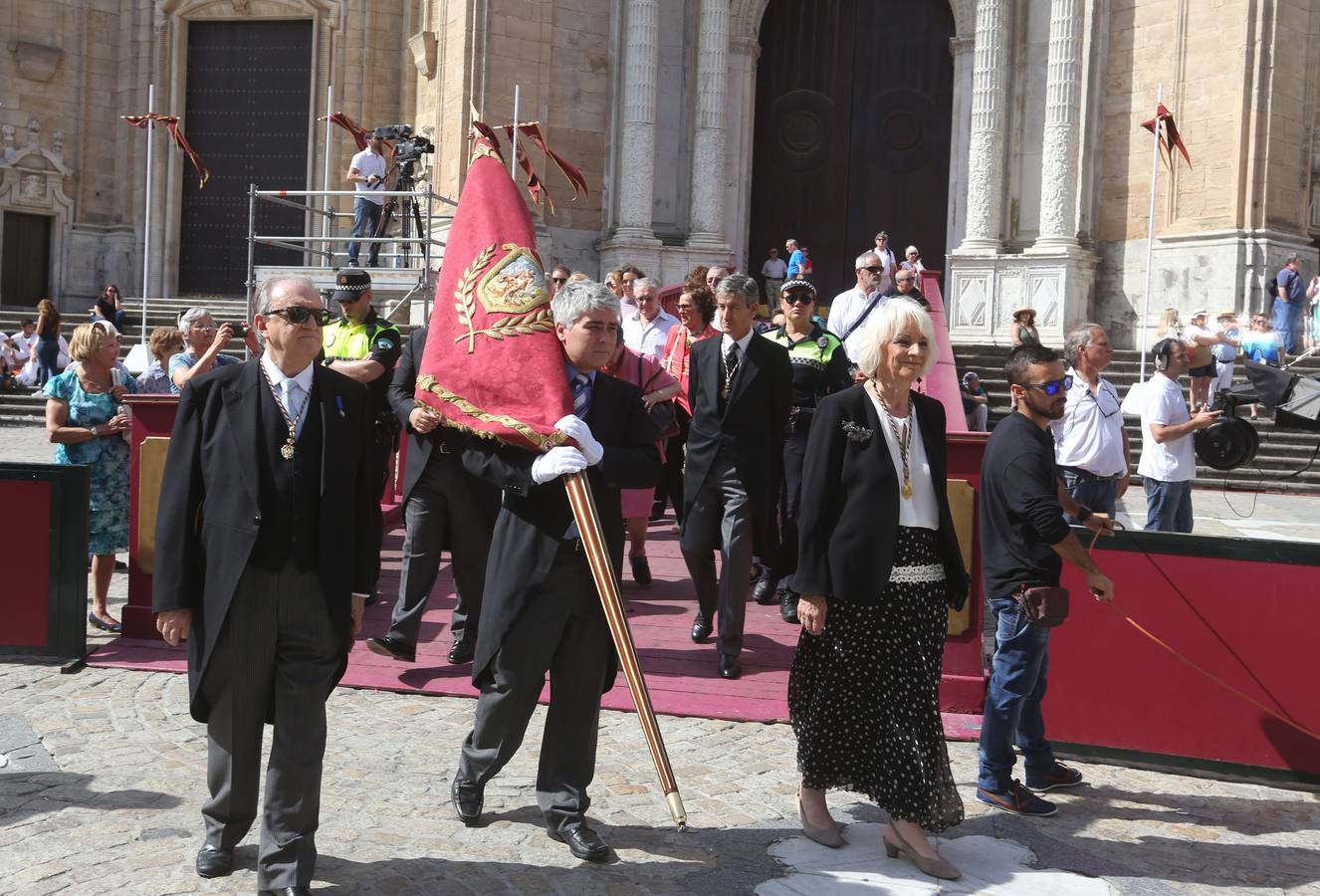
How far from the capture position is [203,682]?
164 inches

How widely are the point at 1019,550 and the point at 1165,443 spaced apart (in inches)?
160

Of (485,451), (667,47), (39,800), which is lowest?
(39,800)

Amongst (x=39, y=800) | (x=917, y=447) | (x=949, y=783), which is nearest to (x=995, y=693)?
(x=949, y=783)

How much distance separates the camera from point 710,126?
19812mm

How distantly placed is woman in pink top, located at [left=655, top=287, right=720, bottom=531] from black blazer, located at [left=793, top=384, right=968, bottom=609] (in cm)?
345

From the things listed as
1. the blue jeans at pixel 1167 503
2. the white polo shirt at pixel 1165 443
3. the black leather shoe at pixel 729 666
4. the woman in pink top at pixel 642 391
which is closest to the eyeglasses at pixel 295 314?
the woman in pink top at pixel 642 391

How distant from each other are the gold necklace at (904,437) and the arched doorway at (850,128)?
1623 centimetres

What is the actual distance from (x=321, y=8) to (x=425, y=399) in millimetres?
20115

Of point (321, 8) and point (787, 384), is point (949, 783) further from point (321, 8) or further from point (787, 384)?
point (321, 8)

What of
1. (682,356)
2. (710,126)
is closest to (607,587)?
(682,356)

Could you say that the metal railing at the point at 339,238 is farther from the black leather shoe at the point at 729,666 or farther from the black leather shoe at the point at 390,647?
the black leather shoe at the point at 729,666

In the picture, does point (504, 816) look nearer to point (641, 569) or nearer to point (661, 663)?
point (661, 663)

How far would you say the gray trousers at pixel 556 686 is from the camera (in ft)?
15.3

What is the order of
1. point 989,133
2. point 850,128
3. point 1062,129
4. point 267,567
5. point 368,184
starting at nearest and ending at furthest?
1. point 267,567
2. point 368,184
3. point 1062,129
4. point 989,133
5. point 850,128
